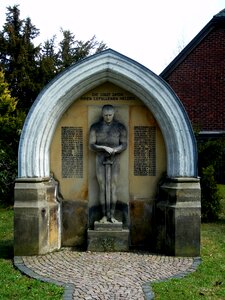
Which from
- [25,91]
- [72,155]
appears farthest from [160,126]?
[25,91]

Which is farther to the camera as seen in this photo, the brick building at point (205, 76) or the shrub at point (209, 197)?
the brick building at point (205, 76)

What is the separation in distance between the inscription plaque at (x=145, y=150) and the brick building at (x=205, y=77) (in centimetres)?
1206

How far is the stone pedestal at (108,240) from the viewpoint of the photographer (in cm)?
820

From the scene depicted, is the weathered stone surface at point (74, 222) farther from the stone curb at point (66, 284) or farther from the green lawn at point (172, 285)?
the stone curb at point (66, 284)

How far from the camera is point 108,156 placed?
8430mm

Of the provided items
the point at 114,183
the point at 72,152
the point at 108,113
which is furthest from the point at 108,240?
the point at 108,113

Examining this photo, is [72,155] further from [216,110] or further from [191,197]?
[216,110]

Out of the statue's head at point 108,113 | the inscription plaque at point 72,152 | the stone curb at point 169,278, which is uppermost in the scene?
the statue's head at point 108,113

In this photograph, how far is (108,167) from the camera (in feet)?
27.7

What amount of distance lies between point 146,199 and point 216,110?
12.8 meters

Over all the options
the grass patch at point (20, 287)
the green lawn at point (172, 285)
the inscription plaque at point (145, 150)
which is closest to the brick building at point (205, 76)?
the inscription plaque at point (145, 150)

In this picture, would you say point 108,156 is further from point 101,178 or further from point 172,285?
point 172,285

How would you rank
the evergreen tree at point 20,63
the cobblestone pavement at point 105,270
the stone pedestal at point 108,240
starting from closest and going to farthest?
the cobblestone pavement at point 105,270 → the stone pedestal at point 108,240 → the evergreen tree at point 20,63

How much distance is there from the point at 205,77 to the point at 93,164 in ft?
44.1
